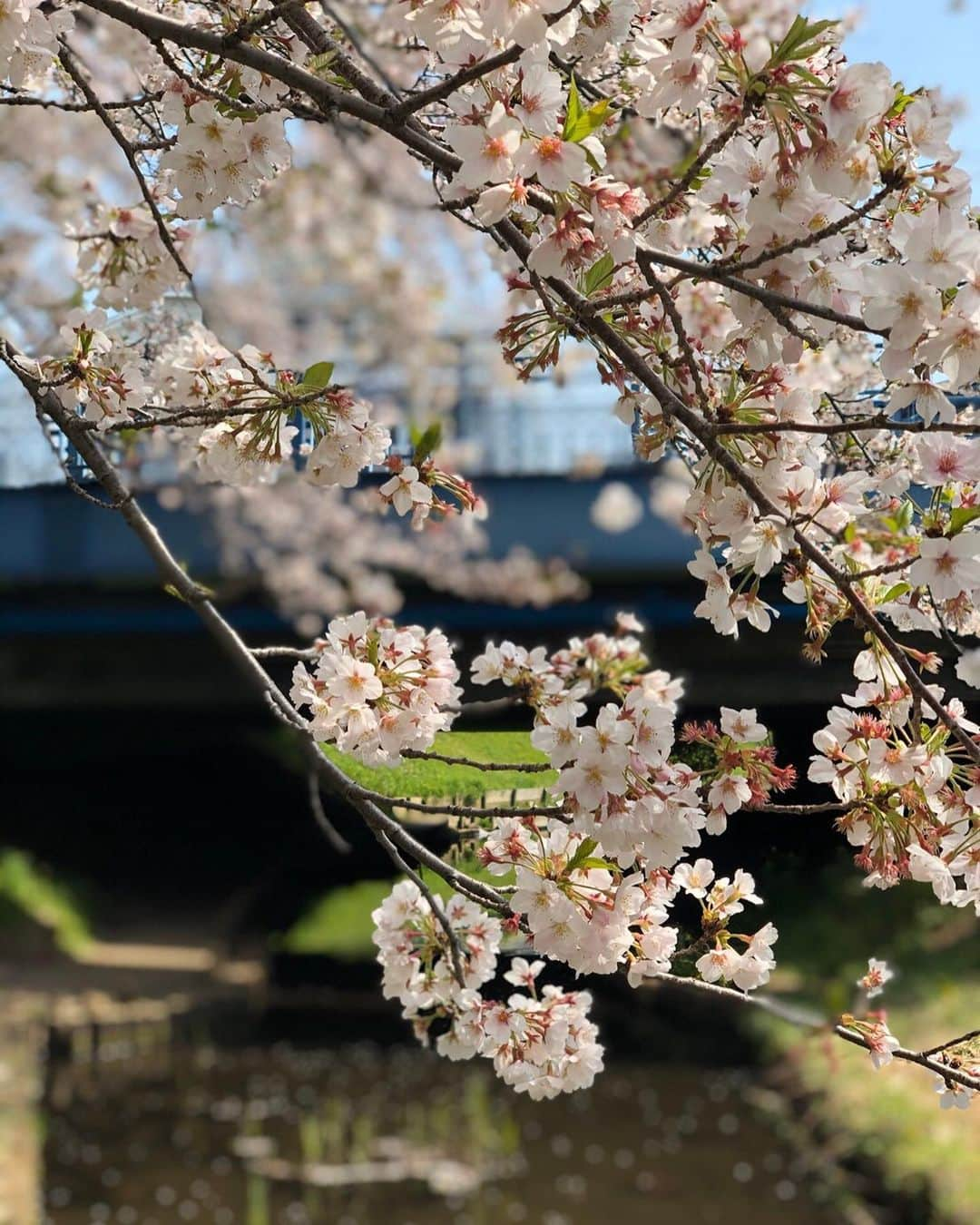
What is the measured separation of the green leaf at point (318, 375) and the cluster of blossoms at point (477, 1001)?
592 mm

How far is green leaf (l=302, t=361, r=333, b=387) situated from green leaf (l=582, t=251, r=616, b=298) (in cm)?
28

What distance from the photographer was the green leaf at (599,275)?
103 centimetres

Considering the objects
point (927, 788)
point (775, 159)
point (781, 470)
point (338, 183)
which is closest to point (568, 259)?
point (775, 159)

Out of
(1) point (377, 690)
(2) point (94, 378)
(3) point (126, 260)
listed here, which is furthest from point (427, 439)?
(3) point (126, 260)

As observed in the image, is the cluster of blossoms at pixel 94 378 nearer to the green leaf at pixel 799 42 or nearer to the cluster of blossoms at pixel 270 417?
the cluster of blossoms at pixel 270 417

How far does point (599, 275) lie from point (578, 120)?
0.43 ft

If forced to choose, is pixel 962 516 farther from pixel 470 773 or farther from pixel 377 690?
pixel 470 773

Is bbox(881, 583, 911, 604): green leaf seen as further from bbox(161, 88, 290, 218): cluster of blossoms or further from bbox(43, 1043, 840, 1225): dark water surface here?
bbox(43, 1043, 840, 1225): dark water surface

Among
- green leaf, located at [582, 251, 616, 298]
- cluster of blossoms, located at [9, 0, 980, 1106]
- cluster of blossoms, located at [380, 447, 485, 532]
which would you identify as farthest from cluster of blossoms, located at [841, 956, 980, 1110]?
green leaf, located at [582, 251, 616, 298]

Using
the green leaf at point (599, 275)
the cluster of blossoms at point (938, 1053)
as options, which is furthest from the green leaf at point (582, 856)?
the green leaf at point (599, 275)

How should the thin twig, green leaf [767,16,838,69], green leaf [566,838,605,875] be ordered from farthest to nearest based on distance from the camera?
the thin twig
green leaf [566,838,605,875]
green leaf [767,16,838,69]

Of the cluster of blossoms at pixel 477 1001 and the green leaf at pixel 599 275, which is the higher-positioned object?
the green leaf at pixel 599 275

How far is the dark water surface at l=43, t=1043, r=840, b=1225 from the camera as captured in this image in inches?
212

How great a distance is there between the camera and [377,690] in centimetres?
136
